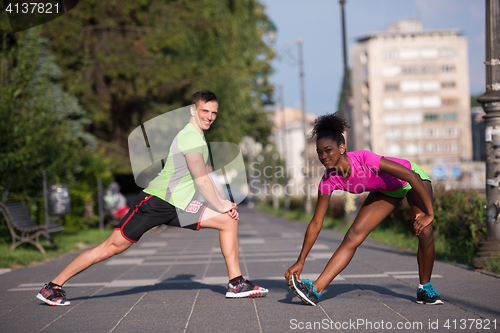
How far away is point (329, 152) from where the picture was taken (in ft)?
15.3

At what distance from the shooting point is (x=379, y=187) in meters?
4.83

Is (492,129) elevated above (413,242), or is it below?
above

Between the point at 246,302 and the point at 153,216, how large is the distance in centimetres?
119

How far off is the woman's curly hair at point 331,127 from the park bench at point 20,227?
7246 millimetres

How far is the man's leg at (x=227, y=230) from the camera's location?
17.2ft

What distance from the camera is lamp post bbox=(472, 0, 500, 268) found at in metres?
7.26

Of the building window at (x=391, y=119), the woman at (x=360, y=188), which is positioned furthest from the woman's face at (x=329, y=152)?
the building window at (x=391, y=119)

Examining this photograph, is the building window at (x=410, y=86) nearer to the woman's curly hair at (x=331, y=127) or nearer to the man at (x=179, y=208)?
the man at (x=179, y=208)

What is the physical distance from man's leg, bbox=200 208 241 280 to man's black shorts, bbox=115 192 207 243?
0.24 feet

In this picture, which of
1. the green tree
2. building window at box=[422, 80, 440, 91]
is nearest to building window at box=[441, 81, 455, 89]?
building window at box=[422, 80, 440, 91]

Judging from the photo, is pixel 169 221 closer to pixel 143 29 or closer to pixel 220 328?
pixel 220 328

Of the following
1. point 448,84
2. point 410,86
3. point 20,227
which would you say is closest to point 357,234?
point 20,227

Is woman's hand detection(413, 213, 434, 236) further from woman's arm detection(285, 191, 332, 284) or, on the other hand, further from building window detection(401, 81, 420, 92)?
building window detection(401, 81, 420, 92)

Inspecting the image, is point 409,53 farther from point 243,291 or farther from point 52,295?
point 52,295
